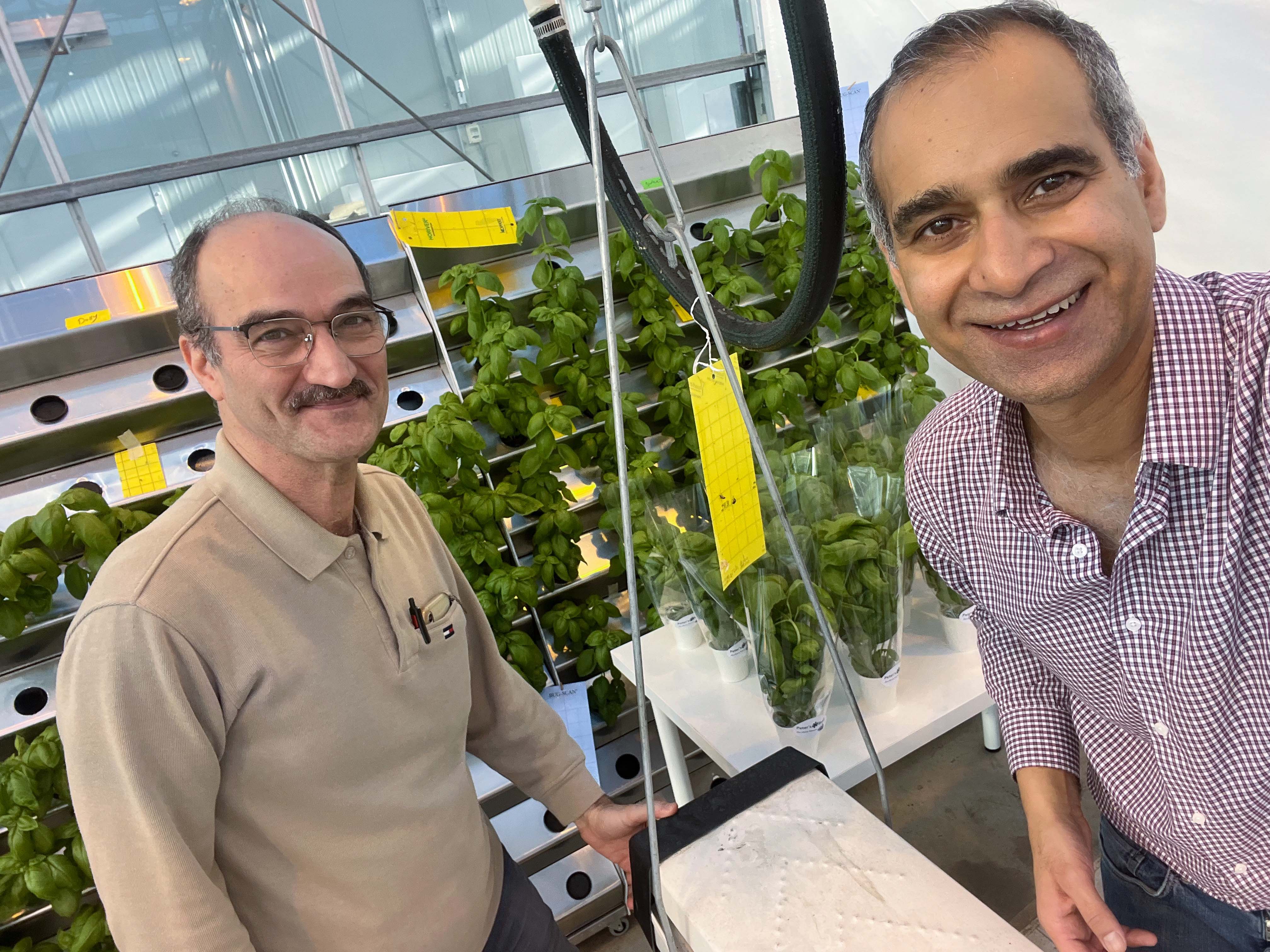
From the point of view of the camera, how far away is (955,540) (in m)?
0.94

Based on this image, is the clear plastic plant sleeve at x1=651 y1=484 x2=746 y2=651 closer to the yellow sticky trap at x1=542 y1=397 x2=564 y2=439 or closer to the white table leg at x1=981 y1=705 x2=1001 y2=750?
the yellow sticky trap at x1=542 y1=397 x2=564 y2=439

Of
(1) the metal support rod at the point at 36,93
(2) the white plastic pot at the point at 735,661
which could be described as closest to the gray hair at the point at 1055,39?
(2) the white plastic pot at the point at 735,661

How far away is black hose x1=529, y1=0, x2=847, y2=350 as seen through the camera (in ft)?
2.09

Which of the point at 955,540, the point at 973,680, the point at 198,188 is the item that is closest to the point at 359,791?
the point at 955,540

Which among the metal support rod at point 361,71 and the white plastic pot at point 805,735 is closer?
the white plastic pot at point 805,735

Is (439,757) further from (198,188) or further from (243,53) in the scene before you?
(243,53)

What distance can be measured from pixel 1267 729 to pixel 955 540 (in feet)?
1.11

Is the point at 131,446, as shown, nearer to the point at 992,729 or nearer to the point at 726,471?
the point at 726,471

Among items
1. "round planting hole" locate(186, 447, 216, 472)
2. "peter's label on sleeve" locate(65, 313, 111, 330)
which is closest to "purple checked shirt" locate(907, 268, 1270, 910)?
"round planting hole" locate(186, 447, 216, 472)

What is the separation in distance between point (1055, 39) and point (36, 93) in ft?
10.2

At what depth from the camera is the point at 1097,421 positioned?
2.50ft

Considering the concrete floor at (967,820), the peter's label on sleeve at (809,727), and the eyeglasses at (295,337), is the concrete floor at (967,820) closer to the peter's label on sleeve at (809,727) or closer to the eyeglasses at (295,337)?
the peter's label on sleeve at (809,727)

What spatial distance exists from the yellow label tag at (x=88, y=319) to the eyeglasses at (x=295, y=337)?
1.15 metres

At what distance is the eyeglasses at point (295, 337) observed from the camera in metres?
1.02
